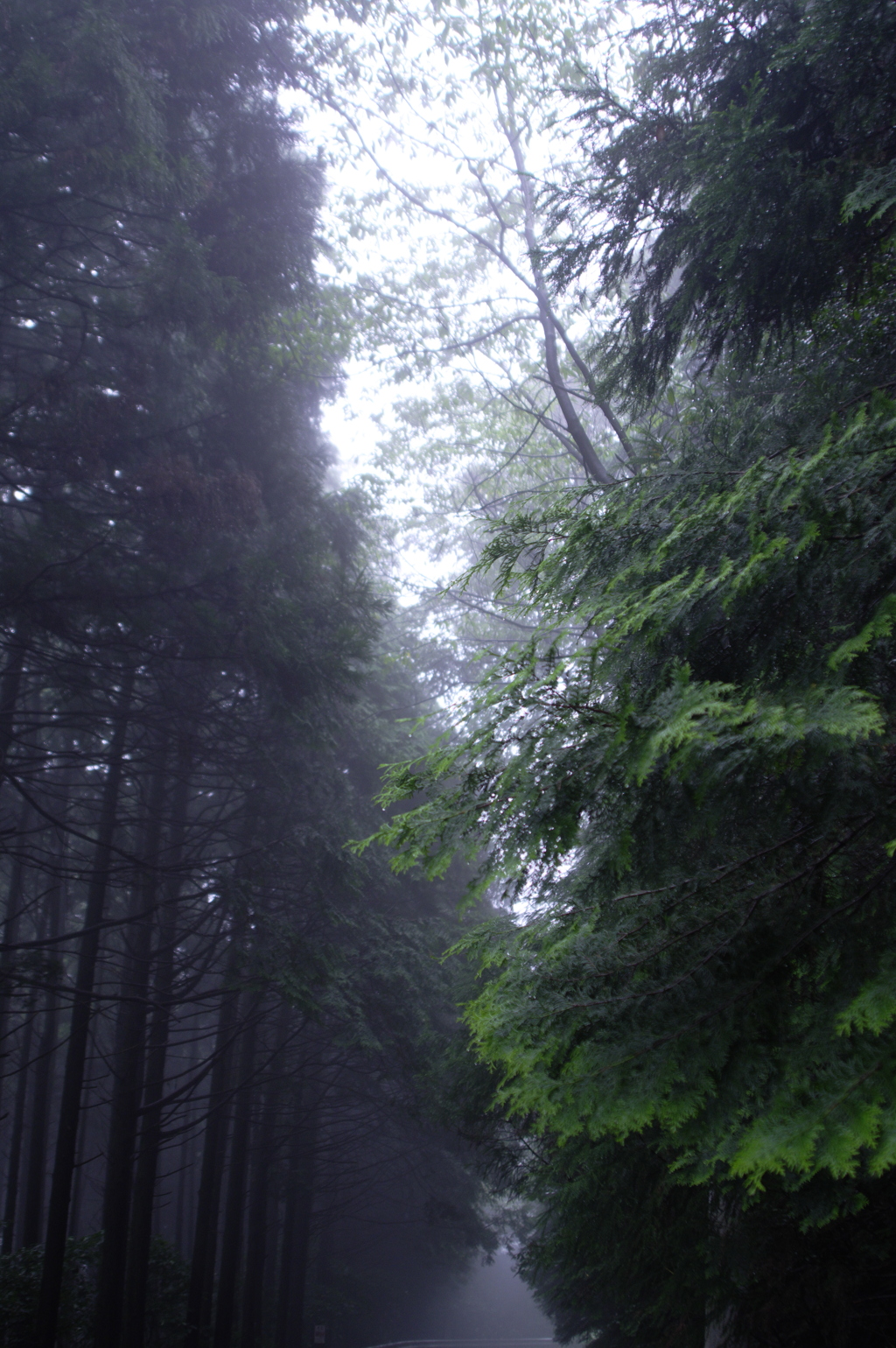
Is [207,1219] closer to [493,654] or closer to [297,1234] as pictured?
[297,1234]

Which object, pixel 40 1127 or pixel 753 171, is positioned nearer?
pixel 753 171

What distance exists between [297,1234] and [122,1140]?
27.3ft

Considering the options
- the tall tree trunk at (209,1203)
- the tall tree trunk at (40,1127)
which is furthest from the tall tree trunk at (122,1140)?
the tall tree trunk at (40,1127)

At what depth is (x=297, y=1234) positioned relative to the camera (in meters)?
14.7

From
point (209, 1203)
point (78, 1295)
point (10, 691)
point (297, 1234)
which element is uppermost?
point (10, 691)

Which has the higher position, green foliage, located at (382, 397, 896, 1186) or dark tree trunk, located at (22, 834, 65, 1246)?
dark tree trunk, located at (22, 834, 65, 1246)

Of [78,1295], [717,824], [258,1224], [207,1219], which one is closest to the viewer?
[717,824]

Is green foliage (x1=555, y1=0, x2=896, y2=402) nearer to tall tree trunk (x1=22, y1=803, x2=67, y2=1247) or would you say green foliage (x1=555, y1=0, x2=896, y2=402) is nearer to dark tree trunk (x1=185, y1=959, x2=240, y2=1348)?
dark tree trunk (x1=185, y1=959, x2=240, y2=1348)

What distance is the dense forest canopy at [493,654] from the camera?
2.44 metres

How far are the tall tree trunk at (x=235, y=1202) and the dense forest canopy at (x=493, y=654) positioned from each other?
0.24 ft

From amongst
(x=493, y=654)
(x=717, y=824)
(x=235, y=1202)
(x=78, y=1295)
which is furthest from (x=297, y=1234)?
(x=717, y=824)

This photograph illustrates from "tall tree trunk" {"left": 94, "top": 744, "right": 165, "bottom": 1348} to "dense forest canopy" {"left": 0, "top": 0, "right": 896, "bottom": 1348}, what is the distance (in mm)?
57

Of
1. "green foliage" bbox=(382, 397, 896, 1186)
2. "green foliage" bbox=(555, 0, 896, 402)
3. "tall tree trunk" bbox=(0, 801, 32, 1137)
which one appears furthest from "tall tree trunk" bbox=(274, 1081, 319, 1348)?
"green foliage" bbox=(555, 0, 896, 402)

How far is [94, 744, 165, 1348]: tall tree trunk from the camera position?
26.6ft
